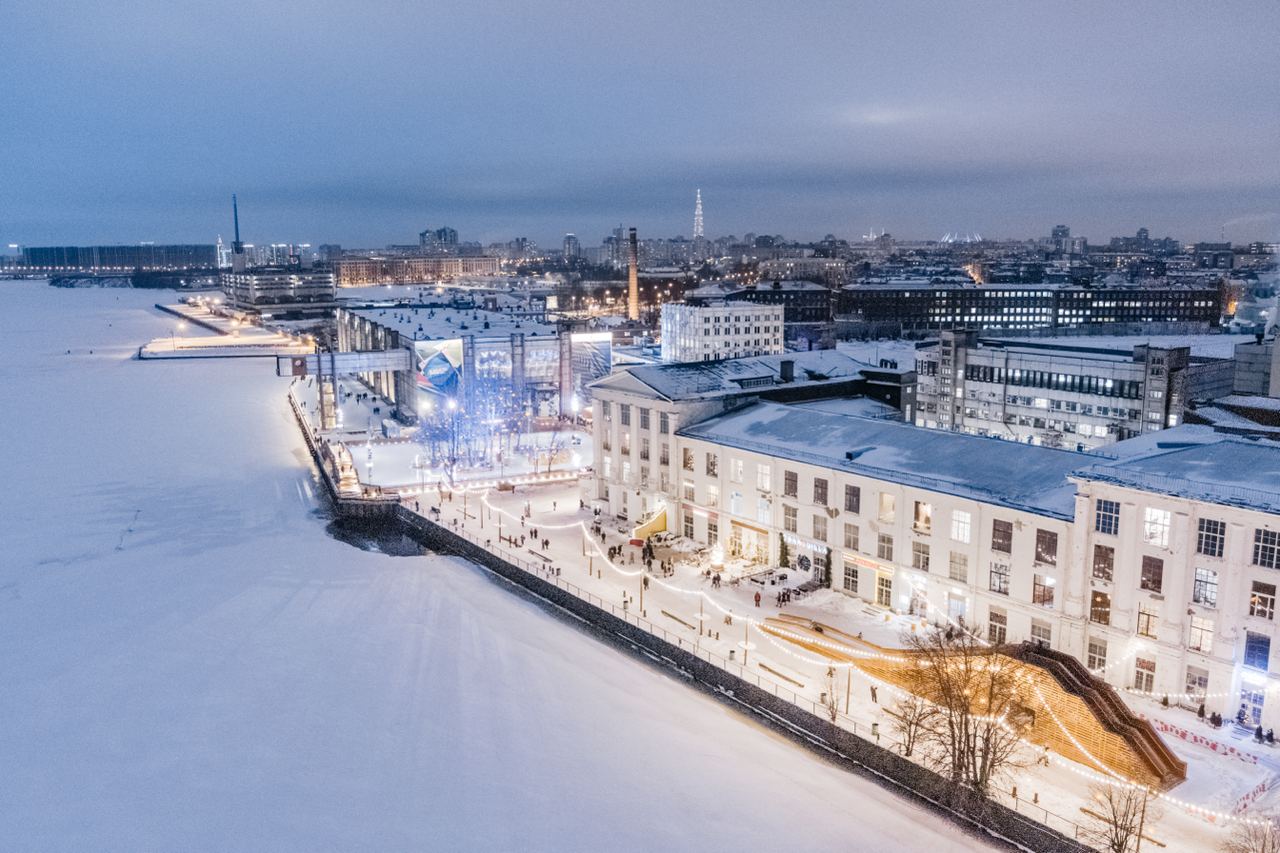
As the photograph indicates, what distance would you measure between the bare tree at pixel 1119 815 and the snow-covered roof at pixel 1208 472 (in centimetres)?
716

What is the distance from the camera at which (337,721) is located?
2309cm

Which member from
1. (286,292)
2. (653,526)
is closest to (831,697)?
(653,526)

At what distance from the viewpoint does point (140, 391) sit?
8444 cm

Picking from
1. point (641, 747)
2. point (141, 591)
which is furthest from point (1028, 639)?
point (141, 591)

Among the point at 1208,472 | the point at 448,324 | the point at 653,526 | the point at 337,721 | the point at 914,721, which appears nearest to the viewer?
the point at 914,721

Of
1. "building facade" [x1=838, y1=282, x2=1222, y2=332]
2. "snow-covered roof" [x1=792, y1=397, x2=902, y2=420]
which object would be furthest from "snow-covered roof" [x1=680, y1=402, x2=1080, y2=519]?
"building facade" [x1=838, y1=282, x2=1222, y2=332]

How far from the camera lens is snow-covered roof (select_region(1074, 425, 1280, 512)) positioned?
2127 cm

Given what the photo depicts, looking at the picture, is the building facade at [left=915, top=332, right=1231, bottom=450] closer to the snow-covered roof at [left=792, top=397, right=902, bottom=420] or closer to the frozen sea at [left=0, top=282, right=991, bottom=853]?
the snow-covered roof at [left=792, top=397, right=902, bottom=420]

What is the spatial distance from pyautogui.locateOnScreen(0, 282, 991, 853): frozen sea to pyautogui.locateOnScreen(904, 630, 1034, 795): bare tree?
1458mm

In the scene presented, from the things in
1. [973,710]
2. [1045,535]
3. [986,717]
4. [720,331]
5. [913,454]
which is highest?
[720,331]

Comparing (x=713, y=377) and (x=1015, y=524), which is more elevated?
(x=713, y=377)

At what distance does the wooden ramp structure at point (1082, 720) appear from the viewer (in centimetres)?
1920

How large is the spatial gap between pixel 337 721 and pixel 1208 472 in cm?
2231

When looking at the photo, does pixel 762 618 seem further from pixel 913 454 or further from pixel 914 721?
pixel 914 721
